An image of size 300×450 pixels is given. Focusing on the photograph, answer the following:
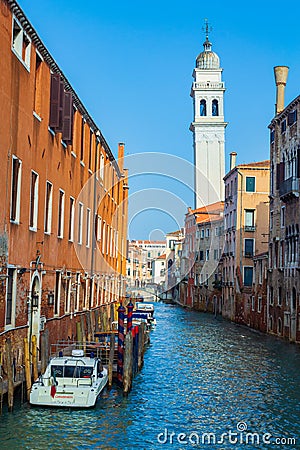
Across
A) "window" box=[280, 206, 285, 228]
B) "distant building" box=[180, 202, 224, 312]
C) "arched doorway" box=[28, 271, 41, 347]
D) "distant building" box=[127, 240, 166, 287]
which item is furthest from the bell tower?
"arched doorway" box=[28, 271, 41, 347]

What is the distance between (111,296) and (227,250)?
17139mm

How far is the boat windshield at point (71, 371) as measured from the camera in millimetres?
14047

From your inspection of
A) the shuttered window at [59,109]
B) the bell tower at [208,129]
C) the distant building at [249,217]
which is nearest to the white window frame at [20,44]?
the shuttered window at [59,109]

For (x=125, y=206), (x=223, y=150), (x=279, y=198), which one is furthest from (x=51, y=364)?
(x=223, y=150)

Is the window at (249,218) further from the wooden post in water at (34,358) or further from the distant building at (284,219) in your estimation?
the wooden post in water at (34,358)

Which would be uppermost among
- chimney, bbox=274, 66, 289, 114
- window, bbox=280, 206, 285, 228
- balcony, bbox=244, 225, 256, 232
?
chimney, bbox=274, 66, 289, 114

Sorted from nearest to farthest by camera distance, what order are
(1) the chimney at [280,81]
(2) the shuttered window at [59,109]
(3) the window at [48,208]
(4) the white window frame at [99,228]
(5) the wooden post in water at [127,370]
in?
1. (5) the wooden post in water at [127,370]
2. (2) the shuttered window at [59,109]
3. (3) the window at [48,208]
4. (4) the white window frame at [99,228]
5. (1) the chimney at [280,81]

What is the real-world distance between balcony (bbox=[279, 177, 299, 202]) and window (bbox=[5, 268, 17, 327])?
1620 cm

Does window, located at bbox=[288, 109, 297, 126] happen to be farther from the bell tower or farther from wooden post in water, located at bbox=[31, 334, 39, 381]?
the bell tower

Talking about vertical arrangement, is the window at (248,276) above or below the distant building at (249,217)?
below

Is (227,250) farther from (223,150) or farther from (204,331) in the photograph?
(223,150)

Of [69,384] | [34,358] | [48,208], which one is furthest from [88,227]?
[69,384]

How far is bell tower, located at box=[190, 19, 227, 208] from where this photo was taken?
68.1 m

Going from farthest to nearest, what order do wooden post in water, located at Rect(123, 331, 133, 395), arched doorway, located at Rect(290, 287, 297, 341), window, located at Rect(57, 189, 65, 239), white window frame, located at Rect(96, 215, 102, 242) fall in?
1. arched doorway, located at Rect(290, 287, 297, 341)
2. white window frame, located at Rect(96, 215, 102, 242)
3. window, located at Rect(57, 189, 65, 239)
4. wooden post in water, located at Rect(123, 331, 133, 395)
